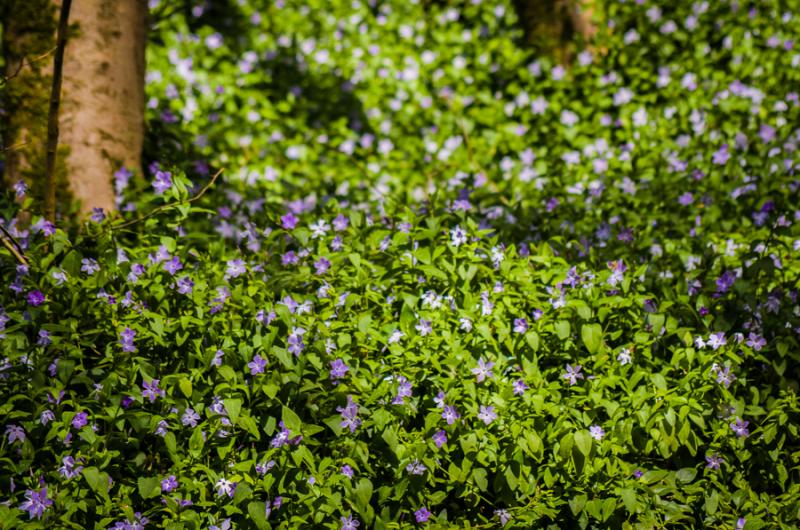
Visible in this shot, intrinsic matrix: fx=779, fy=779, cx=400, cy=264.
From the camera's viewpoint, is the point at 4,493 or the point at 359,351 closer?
the point at 4,493

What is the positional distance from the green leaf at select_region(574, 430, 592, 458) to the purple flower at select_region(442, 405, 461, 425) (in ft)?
1.16

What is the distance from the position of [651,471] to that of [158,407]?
4.87 feet

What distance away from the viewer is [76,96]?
333cm

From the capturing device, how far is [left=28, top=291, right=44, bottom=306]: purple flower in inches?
97.7

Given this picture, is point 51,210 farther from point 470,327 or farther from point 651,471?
point 651,471

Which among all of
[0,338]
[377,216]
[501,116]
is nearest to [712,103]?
[501,116]

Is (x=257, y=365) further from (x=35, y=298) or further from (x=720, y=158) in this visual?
(x=720, y=158)

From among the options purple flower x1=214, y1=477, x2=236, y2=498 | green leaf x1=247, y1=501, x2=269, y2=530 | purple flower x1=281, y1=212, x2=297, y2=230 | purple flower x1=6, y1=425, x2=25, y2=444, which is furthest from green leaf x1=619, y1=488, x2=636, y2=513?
purple flower x1=6, y1=425, x2=25, y2=444

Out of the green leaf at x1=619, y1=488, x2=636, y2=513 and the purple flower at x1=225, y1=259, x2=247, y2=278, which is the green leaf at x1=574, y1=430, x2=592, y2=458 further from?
the purple flower at x1=225, y1=259, x2=247, y2=278

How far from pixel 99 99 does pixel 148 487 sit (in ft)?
6.22

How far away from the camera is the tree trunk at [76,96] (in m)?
3.28

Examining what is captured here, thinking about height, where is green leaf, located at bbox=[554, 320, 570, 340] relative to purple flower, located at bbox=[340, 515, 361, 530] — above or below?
above

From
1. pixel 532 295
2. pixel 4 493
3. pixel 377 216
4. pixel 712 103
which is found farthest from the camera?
pixel 712 103

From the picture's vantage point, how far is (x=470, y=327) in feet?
8.46
